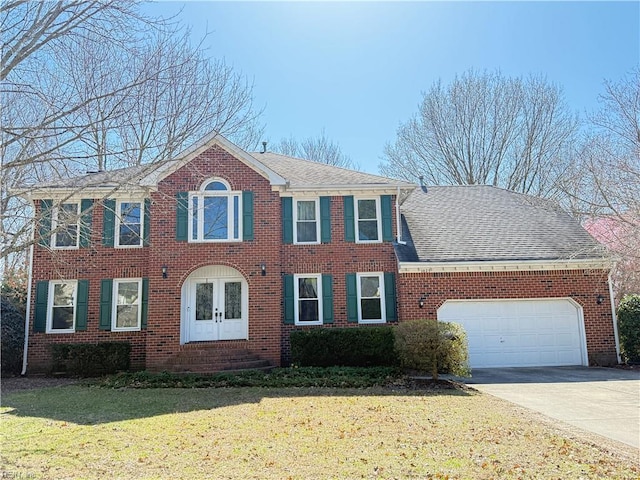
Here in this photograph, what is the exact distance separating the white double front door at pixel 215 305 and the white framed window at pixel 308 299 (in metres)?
1.59

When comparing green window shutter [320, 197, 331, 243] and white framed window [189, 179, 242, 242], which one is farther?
green window shutter [320, 197, 331, 243]

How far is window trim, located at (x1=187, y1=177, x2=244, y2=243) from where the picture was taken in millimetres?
14031

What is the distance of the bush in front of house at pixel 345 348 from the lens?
1311 centimetres

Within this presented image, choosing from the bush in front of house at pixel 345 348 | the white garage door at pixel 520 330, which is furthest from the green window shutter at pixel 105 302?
the white garage door at pixel 520 330

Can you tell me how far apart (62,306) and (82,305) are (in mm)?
692

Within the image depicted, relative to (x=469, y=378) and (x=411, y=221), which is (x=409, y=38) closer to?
(x=411, y=221)

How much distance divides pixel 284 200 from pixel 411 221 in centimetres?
465

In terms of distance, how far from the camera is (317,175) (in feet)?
53.0

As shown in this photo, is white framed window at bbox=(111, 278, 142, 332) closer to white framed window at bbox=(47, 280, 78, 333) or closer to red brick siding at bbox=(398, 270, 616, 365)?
white framed window at bbox=(47, 280, 78, 333)

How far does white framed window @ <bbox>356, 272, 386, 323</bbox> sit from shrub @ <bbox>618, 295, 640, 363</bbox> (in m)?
7.27

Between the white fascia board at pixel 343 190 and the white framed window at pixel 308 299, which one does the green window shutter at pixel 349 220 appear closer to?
the white fascia board at pixel 343 190

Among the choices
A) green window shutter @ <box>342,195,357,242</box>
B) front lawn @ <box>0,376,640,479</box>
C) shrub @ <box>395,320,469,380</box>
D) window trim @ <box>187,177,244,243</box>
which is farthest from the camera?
green window shutter @ <box>342,195,357,242</box>

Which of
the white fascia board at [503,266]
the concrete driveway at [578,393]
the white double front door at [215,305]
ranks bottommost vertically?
the concrete driveway at [578,393]

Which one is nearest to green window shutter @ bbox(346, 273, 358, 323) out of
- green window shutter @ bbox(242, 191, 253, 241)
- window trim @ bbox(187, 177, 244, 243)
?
green window shutter @ bbox(242, 191, 253, 241)
